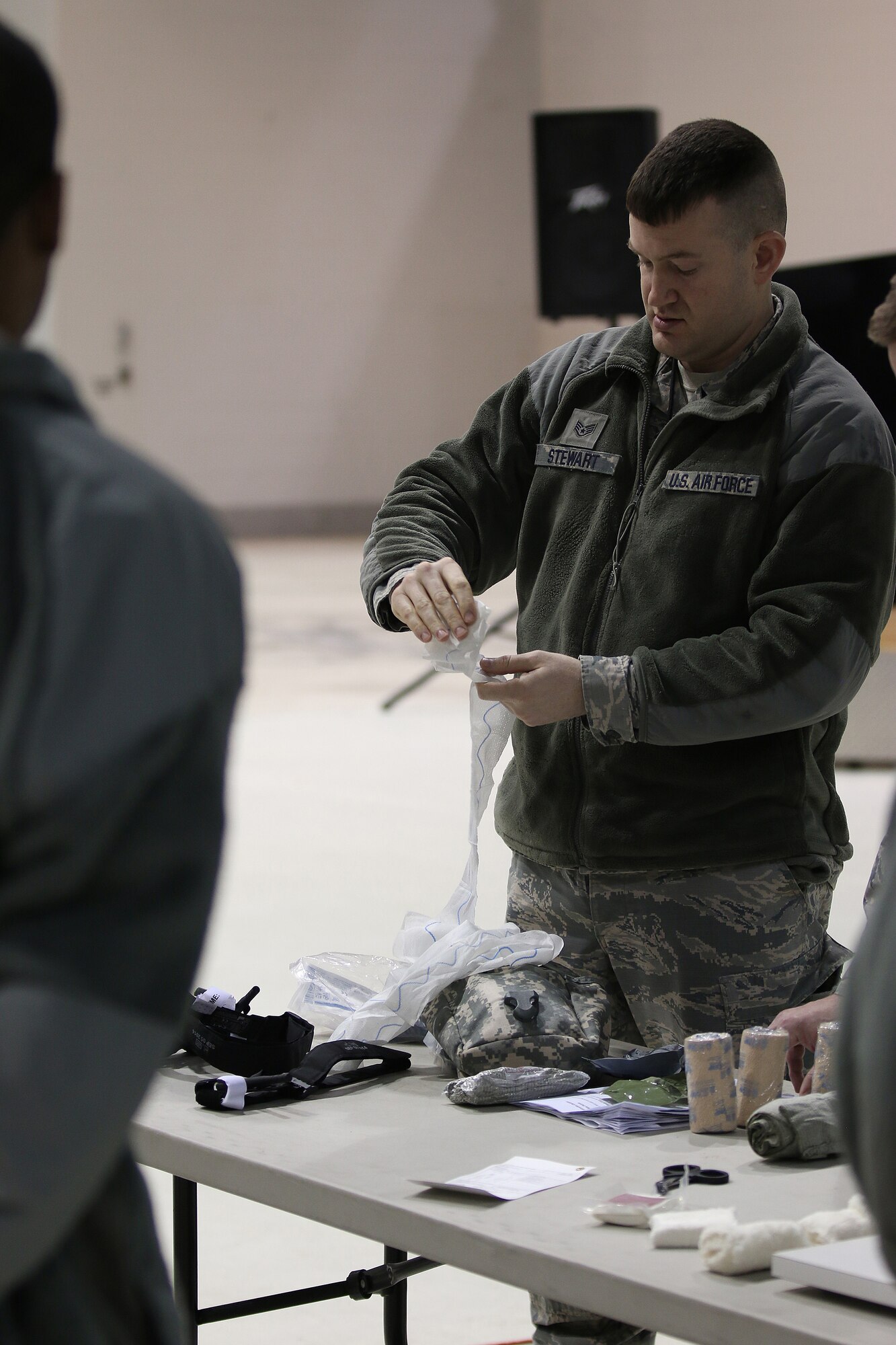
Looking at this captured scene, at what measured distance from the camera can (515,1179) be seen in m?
1.38

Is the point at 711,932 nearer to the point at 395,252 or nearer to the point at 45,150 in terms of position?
the point at 45,150

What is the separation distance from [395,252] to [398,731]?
8.73 m

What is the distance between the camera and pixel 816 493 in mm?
1858

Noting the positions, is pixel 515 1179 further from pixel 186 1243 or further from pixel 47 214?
pixel 47 214

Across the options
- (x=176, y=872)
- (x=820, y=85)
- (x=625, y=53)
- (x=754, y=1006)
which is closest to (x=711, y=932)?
(x=754, y=1006)

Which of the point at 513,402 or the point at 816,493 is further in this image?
the point at 513,402

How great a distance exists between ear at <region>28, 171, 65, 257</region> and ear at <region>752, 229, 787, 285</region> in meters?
1.35

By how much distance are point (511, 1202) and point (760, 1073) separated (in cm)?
34

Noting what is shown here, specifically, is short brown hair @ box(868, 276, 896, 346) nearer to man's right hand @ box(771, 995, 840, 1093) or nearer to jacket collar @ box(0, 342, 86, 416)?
man's right hand @ box(771, 995, 840, 1093)

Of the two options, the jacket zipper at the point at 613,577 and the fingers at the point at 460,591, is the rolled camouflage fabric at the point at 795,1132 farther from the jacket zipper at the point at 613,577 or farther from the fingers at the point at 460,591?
the fingers at the point at 460,591

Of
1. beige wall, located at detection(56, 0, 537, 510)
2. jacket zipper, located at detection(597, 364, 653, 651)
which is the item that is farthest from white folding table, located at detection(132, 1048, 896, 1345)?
beige wall, located at detection(56, 0, 537, 510)

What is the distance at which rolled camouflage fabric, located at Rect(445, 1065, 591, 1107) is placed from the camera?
1.63 metres

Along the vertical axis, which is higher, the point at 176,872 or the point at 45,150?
the point at 45,150

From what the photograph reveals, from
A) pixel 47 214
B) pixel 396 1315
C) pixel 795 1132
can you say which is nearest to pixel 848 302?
pixel 396 1315
